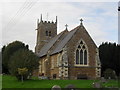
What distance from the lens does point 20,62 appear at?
141 ft

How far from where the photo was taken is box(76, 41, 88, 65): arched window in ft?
165

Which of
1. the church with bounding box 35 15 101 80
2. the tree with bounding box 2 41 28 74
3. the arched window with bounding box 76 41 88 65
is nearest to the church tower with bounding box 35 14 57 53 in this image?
the tree with bounding box 2 41 28 74

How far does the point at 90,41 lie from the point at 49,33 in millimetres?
25772

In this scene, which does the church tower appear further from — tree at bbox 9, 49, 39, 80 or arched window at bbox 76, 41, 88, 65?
tree at bbox 9, 49, 39, 80

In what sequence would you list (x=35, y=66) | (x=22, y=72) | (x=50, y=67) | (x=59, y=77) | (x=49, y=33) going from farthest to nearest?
(x=49, y=33)
(x=50, y=67)
(x=59, y=77)
(x=35, y=66)
(x=22, y=72)

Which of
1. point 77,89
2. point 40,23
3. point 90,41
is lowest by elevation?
point 77,89

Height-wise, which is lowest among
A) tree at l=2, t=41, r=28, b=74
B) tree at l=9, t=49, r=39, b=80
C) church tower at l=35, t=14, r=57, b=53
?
tree at l=9, t=49, r=39, b=80

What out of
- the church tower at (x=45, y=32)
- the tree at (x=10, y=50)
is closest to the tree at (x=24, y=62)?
the tree at (x=10, y=50)

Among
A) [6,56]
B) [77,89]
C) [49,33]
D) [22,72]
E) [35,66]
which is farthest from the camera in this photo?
[49,33]

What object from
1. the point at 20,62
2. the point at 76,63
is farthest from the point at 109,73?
the point at 20,62

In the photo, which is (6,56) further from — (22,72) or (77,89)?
(77,89)

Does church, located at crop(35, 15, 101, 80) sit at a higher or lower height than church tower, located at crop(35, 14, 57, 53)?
lower

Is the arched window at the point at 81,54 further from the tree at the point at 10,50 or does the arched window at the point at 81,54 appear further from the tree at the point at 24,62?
the tree at the point at 10,50

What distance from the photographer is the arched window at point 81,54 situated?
165 ft
